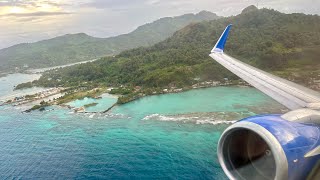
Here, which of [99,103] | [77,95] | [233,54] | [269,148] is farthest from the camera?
[233,54]

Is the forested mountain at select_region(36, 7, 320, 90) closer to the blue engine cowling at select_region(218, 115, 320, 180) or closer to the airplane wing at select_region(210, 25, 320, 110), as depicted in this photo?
the airplane wing at select_region(210, 25, 320, 110)

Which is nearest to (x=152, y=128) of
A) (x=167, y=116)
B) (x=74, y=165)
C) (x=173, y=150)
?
(x=167, y=116)

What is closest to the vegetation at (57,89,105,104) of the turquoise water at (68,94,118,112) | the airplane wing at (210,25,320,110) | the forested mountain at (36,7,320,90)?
the turquoise water at (68,94,118,112)

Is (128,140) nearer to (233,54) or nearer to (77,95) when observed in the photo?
(77,95)

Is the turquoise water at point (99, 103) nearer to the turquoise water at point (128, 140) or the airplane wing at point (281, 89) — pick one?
the turquoise water at point (128, 140)

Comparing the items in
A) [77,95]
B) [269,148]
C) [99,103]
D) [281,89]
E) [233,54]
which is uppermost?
[269,148]

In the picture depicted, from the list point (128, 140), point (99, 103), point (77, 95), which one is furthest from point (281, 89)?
point (77, 95)
